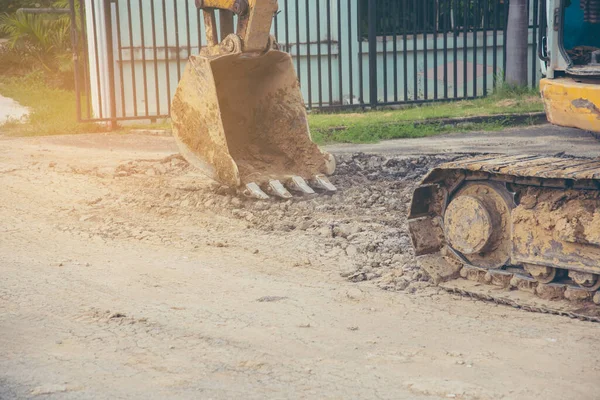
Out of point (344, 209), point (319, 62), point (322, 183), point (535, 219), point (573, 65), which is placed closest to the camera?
point (535, 219)

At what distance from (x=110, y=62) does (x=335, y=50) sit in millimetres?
3676

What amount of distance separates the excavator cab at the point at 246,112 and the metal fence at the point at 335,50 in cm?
487

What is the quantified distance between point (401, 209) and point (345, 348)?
354cm

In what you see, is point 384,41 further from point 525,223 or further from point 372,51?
point 525,223

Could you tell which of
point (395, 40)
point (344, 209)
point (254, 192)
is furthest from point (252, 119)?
point (395, 40)

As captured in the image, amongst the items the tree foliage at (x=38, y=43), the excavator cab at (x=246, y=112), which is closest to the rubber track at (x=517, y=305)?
the excavator cab at (x=246, y=112)

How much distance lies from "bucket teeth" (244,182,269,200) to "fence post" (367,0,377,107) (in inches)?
278

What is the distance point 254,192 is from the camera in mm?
8547

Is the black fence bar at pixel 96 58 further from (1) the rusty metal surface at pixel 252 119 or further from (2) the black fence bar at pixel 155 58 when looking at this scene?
(1) the rusty metal surface at pixel 252 119

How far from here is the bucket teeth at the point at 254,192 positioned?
28.0 feet

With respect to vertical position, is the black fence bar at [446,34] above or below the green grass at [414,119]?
above

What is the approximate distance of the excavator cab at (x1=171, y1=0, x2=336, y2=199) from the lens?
8609mm

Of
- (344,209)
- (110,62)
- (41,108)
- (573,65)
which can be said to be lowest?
(344,209)

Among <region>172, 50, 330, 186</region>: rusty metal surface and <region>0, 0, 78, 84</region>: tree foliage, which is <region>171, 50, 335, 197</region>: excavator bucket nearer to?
<region>172, 50, 330, 186</region>: rusty metal surface
